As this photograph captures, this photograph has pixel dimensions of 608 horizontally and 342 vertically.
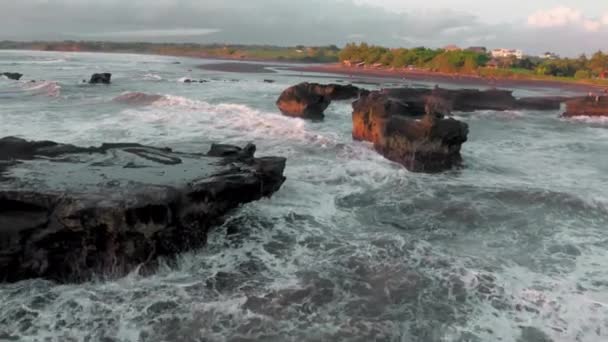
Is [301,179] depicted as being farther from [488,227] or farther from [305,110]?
[305,110]

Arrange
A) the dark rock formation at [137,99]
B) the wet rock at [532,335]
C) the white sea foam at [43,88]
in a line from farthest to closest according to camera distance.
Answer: the white sea foam at [43,88], the dark rock formation at [137,99], the wet rock at [532,335]

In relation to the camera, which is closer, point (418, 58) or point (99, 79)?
point (99, 79)

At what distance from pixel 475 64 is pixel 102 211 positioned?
291 feet

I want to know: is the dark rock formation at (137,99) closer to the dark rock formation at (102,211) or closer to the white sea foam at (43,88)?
the white sea foam at (43,88)

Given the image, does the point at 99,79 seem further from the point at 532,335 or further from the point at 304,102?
the point at 532,335

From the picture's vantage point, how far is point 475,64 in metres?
87.9

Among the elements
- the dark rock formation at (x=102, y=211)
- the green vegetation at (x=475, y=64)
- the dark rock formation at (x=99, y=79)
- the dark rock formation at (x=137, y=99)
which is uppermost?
the green vegetation at (x=475, y=64)

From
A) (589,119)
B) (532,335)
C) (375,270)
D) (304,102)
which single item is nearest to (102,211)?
(375,270)

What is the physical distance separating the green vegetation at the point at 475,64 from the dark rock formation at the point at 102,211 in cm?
8165

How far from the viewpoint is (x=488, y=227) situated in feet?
40.3

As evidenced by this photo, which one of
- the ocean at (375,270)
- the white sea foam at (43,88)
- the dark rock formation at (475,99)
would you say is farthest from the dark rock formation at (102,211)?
the dark rock formation at (475,99)

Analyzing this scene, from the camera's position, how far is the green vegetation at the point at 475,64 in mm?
83500

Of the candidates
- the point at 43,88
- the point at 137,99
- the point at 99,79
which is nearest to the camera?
the point at 137,99

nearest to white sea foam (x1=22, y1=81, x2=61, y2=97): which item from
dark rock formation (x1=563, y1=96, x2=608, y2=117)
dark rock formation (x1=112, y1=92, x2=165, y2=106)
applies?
dark rock formation (x1=112, y1=92, x2=165, y2=106)
